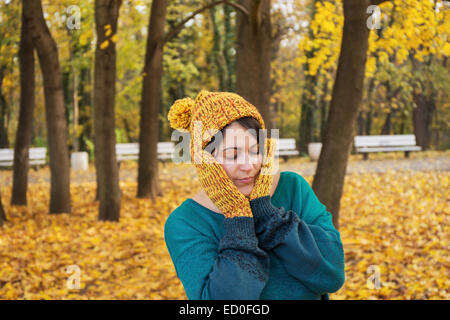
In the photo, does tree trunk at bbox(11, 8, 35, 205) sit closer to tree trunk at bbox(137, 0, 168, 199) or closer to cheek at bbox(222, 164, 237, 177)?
tree trunk at bbox(137, 0, 168, 199)

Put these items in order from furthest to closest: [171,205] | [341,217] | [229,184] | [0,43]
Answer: [0,43] < [171,205] < [341,217] < [229,184]

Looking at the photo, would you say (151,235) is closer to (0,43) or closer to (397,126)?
(0,43)

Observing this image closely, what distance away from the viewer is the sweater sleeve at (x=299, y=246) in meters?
1.61

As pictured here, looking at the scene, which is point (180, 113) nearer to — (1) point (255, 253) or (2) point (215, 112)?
(2) point (215, 112)

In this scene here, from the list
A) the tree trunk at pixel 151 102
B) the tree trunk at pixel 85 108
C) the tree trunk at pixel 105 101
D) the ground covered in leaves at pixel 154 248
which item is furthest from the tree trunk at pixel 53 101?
the tree trunk at pixel 85 108

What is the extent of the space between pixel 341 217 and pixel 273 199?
695 cm

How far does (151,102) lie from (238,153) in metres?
8.64

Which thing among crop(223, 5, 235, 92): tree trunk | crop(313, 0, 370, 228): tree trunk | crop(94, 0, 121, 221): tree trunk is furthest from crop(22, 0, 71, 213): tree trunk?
crop(223, 5, 235, 92): tree trunk

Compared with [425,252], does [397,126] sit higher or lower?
higher

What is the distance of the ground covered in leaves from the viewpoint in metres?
5.34

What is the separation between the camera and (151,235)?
775 cm

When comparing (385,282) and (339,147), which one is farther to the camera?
(339,147)

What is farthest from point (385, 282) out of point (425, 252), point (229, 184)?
point (229, 184)

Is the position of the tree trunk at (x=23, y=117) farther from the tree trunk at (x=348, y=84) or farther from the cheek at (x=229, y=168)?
the cheek at (x=229, y=168)
